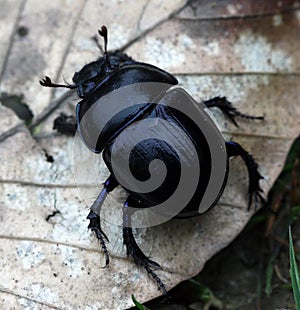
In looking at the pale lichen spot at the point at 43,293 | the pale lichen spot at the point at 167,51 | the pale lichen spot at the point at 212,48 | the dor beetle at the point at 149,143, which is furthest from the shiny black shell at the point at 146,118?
the pale lichen spot at the point at 43,293

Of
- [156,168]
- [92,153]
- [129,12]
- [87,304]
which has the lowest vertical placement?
[87,304]

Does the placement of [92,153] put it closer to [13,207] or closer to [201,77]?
[13,207]

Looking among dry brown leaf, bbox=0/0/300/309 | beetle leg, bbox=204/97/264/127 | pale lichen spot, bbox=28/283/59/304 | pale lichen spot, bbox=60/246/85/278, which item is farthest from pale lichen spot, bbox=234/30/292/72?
pale lichen spot, bbox=28/283/59/304

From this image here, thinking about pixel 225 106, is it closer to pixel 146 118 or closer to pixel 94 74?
pixel 146 118

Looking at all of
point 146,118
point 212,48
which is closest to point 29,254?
point 146,118

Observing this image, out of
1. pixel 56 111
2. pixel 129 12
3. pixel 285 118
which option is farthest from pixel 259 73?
pixel 56 111

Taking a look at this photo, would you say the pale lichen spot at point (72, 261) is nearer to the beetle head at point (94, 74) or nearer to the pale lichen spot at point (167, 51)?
the beetle head at point (94, 74)

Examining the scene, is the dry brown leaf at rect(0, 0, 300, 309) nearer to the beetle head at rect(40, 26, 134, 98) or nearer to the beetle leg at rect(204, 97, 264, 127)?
the beetle leg at rect(204, 97, 264, 127)

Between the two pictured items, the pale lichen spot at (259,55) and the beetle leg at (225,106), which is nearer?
the beetle leg at (225,106)
